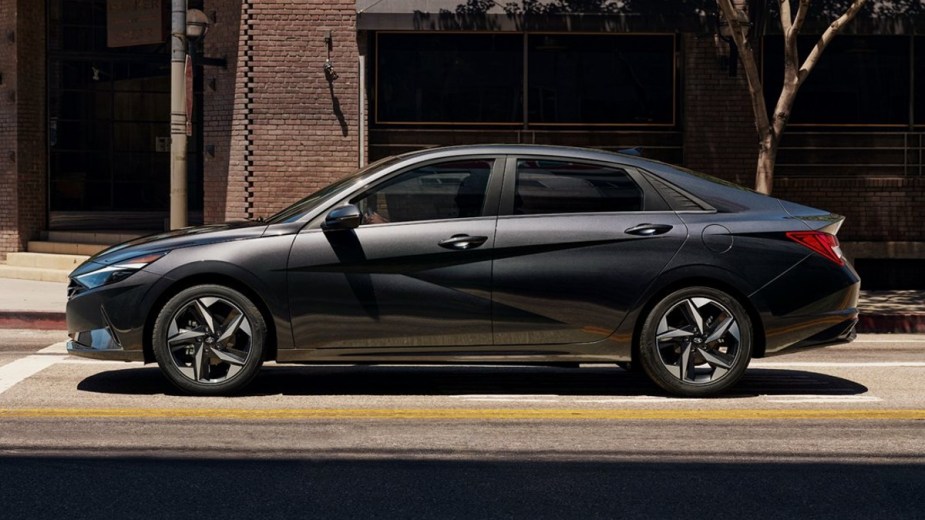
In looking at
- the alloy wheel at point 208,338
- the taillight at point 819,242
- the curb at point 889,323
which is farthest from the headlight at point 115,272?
the curb at point 889,323

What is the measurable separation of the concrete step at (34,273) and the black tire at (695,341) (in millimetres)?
13204

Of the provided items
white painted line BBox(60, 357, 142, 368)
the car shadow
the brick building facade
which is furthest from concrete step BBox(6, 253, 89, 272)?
the car shadow

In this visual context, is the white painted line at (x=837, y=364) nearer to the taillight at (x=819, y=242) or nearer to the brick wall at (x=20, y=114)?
the taillight at (x=819, y=242)


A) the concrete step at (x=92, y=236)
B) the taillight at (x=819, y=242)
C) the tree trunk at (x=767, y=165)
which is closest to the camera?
the taillight at (x=819, y=242)

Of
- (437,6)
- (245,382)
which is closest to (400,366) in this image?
(245,382)

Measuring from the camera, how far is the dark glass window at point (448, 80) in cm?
1884

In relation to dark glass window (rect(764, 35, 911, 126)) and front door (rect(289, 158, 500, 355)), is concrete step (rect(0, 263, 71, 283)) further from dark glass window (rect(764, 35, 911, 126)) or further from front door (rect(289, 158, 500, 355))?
front door (rect(289, 158, 500, 355))

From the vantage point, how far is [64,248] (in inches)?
813

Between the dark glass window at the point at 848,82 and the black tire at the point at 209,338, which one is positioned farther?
the dark glass window at the point at 848,82

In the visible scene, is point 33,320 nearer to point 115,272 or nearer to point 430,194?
point 115,272

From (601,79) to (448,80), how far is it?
2270 millimetres

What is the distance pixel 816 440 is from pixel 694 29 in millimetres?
12169

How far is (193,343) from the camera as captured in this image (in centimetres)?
790

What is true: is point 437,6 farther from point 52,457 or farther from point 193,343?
point 52,457
